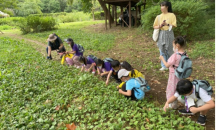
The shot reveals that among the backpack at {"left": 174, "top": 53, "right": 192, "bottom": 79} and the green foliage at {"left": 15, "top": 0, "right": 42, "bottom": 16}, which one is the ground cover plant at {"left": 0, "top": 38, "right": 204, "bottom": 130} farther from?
the green foliage at {"left": 15, "top": 0, "right": 42, "bottom": 16}

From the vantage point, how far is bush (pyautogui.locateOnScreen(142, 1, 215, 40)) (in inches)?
275

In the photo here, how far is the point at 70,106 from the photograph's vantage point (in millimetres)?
A: 3289

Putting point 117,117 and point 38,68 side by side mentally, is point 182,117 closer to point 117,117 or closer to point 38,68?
point 117,117

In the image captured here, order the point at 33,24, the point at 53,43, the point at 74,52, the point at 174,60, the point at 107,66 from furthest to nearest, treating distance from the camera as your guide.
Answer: the point at 33,24 → the point at 53,43 → the point at 74,52 → the point at 107,66 → the point at 174,60

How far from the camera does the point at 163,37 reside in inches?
174

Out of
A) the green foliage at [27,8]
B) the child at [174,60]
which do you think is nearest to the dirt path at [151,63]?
the child at [174,60]

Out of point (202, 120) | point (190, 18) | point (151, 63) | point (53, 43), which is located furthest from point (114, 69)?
point (190, 18)

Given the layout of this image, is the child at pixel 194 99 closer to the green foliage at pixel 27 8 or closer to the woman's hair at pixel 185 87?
the woman's hair at pixel 185 87

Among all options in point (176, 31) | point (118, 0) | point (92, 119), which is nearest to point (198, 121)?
point (92, 119)

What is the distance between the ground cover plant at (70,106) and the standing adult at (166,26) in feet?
6.00

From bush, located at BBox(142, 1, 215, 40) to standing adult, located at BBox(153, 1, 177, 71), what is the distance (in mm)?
3278

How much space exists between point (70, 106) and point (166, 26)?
306 centimetres

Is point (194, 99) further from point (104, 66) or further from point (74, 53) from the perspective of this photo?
point (74, 53)

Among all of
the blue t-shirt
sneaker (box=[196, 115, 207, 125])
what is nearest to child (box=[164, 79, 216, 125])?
sneaker (box=[196, 115, 207, 125])
